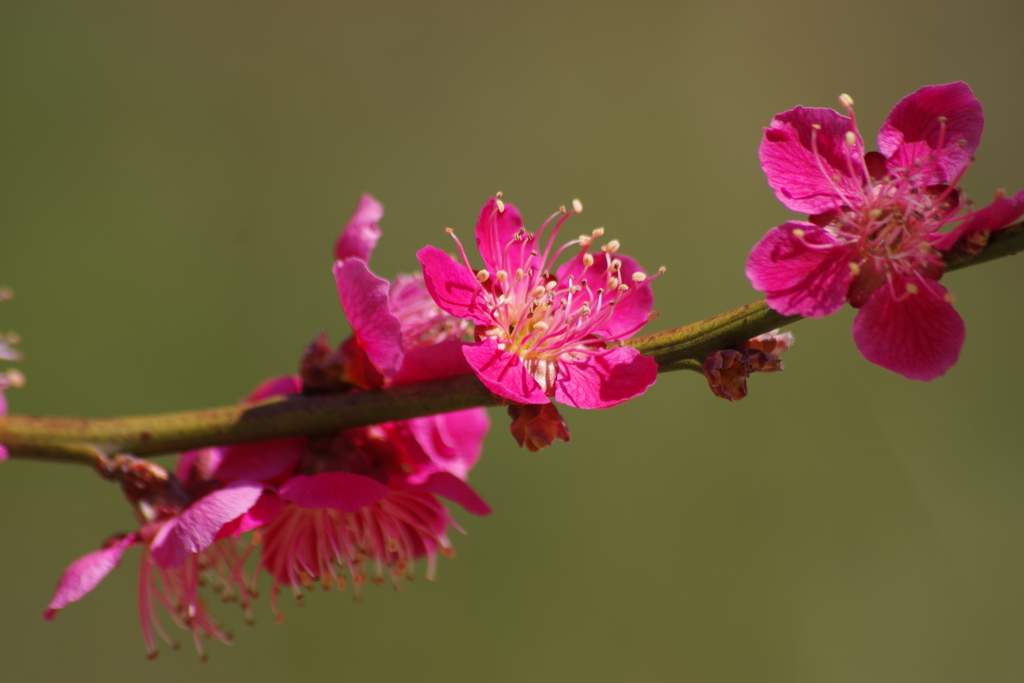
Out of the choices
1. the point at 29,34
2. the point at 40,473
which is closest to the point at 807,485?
the point at 40,473

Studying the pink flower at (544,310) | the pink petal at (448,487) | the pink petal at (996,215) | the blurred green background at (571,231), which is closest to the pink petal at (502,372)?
the pink flower at (544,310)

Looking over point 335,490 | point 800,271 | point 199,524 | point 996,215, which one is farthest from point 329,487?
point 996,215

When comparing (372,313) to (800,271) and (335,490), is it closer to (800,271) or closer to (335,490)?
(335,490)

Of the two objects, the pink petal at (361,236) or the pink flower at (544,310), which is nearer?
the pink flower at (544,310)

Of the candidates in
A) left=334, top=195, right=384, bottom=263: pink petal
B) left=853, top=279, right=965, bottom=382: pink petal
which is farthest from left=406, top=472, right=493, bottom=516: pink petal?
left=853, top=279, right=965, bottom=382: pink petal

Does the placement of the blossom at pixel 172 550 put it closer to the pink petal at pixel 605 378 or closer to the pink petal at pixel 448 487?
the pink petal at pixel 448 487

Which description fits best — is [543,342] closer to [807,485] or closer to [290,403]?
[290,403]

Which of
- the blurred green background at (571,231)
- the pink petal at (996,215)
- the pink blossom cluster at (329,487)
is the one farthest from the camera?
the blurred green background at (571,231)
